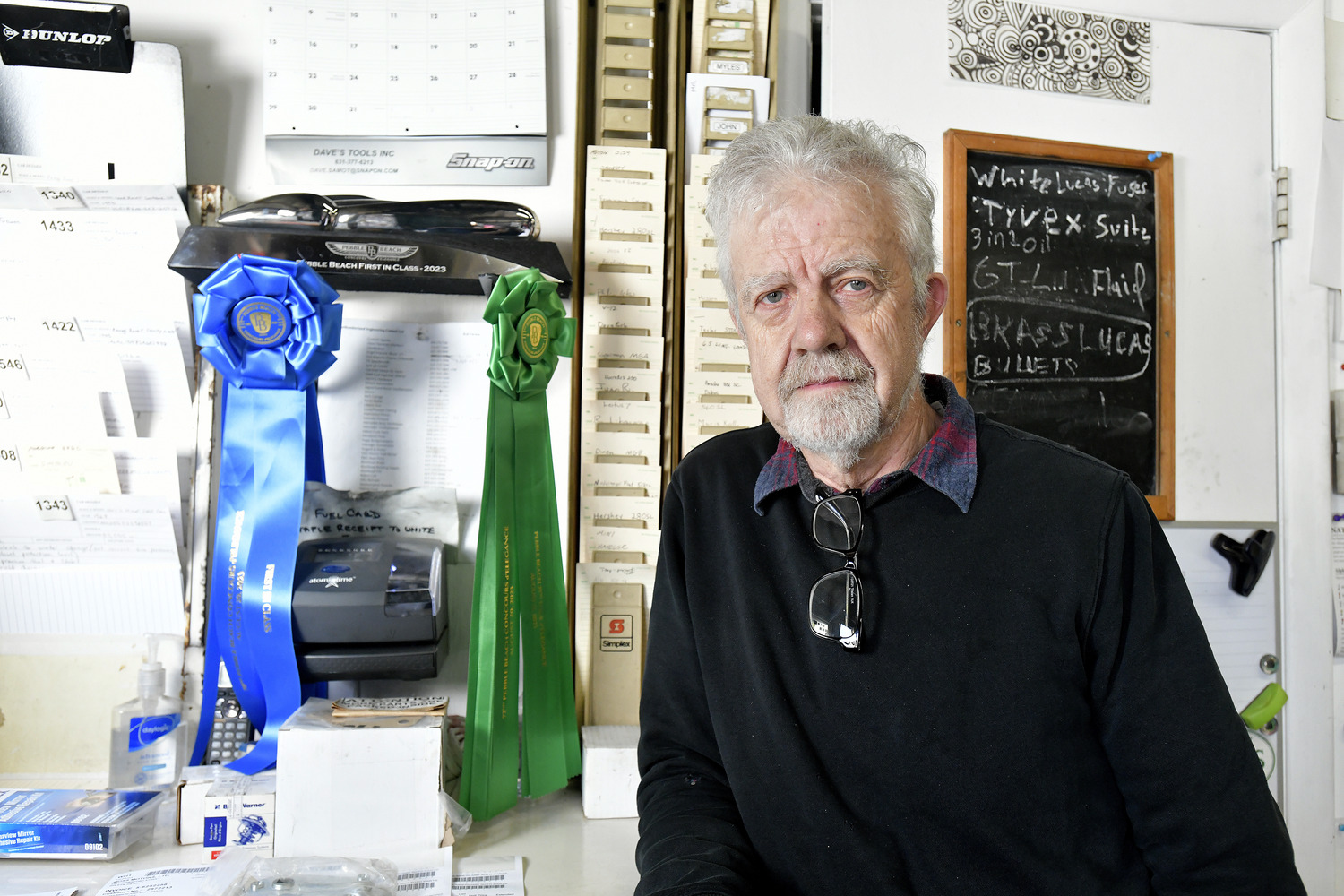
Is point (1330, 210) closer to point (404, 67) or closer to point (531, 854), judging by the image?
point (404, 67)

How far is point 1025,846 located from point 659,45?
66.1 inches

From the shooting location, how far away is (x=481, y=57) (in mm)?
1716

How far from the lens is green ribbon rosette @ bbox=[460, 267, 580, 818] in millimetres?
1443

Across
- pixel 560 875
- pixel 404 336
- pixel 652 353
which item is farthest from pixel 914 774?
pixel 404 336

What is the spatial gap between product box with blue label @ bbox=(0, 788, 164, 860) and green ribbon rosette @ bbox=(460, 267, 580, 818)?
1.64 feet

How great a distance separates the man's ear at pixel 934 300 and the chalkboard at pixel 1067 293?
73 cm

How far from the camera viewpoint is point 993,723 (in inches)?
36.9

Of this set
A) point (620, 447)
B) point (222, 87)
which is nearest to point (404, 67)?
point (222, 87)

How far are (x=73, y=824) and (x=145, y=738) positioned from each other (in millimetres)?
218

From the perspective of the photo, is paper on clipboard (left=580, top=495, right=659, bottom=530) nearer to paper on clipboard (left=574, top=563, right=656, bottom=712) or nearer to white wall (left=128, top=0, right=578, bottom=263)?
paper on clipboard (left=574, top=563, right=656, bottom=712)

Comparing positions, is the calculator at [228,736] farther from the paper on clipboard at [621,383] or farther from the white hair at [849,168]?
the white hair at [849,168]

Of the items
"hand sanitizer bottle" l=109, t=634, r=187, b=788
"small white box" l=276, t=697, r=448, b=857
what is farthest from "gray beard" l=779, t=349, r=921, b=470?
"hand sanitizer bottle" l=109, t=634, r=187, b=788

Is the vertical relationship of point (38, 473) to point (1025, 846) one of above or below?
above

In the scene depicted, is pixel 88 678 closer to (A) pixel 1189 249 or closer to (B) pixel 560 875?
(B) pixel 560 875
